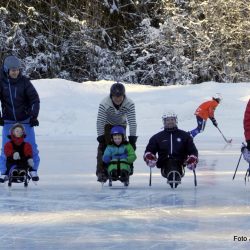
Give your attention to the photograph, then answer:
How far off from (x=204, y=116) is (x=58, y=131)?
4.29 m

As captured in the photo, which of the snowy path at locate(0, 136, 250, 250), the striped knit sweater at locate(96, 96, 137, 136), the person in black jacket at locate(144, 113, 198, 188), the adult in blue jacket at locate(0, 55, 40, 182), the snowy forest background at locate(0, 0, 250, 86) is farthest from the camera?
the snowy forest background at locate(0, 0, 250, 86)

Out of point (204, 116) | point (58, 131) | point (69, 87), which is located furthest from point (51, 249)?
point (69, 87)

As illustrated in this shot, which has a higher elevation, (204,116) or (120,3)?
(120,3)

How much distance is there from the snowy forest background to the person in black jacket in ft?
69.6

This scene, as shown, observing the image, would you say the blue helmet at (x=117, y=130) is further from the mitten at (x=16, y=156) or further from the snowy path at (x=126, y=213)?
the mitten at (x=16, y=156)

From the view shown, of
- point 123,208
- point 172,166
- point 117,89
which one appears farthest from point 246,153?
point 123,208

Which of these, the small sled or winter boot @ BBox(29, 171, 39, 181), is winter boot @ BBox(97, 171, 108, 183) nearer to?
the small sled

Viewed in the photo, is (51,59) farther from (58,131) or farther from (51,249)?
(51,249)

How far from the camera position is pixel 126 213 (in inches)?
225

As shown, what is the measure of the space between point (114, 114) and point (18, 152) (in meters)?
1.12

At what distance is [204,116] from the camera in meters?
14.1

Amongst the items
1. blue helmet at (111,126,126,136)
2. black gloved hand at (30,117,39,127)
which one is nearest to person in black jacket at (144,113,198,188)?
blue helmet at (111,126,126,136)

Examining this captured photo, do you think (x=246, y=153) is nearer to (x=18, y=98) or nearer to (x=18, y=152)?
(x=18, y=152)

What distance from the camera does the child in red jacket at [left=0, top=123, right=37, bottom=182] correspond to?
24.2 ft
